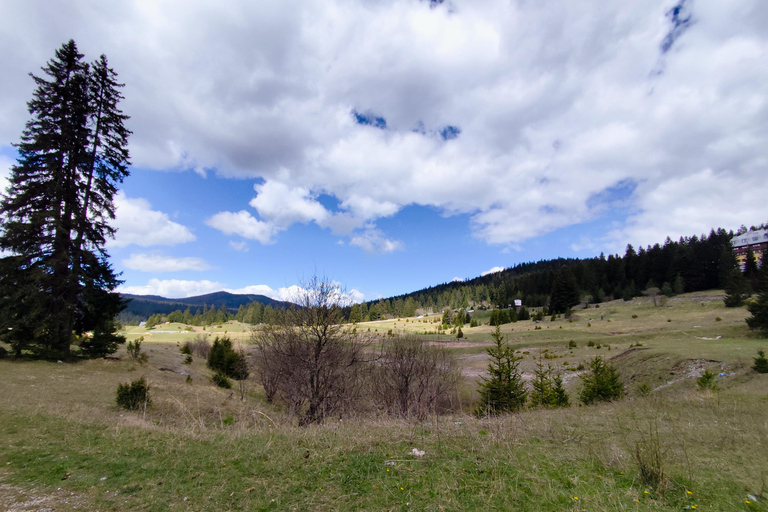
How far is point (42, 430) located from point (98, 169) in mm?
20936

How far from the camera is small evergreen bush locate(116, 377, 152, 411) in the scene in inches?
463

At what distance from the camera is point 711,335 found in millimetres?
29016

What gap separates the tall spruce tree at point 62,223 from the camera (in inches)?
698

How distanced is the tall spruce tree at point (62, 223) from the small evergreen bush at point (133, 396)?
1039 cm

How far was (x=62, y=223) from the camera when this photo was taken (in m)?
18.6

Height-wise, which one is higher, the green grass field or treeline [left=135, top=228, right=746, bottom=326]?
treeline [left=135, top=228, right=746, bottom=326]

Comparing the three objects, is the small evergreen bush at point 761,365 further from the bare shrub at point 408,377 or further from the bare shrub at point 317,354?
the bare shrub at point 317,354

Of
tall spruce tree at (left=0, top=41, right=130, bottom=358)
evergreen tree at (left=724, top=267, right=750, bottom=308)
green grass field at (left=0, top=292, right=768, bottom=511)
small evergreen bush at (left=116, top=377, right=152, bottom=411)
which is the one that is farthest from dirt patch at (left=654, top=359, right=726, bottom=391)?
evergreen tree at (left=724, top=267, right=750, bottom=308)

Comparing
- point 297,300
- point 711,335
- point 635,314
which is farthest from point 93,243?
point 635,314

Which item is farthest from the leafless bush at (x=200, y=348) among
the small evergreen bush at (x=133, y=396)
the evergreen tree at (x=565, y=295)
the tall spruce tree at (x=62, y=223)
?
the evergreen tree at (x=565, y=295)

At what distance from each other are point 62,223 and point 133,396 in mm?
13718

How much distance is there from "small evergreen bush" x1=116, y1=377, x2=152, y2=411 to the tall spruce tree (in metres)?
10.4

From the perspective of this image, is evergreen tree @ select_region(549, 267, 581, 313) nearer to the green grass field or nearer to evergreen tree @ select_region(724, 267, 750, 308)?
evergreen tree @ select_region(724, 267, 750, 308)

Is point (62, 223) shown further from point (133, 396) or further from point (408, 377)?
Result: point (408, 377)
